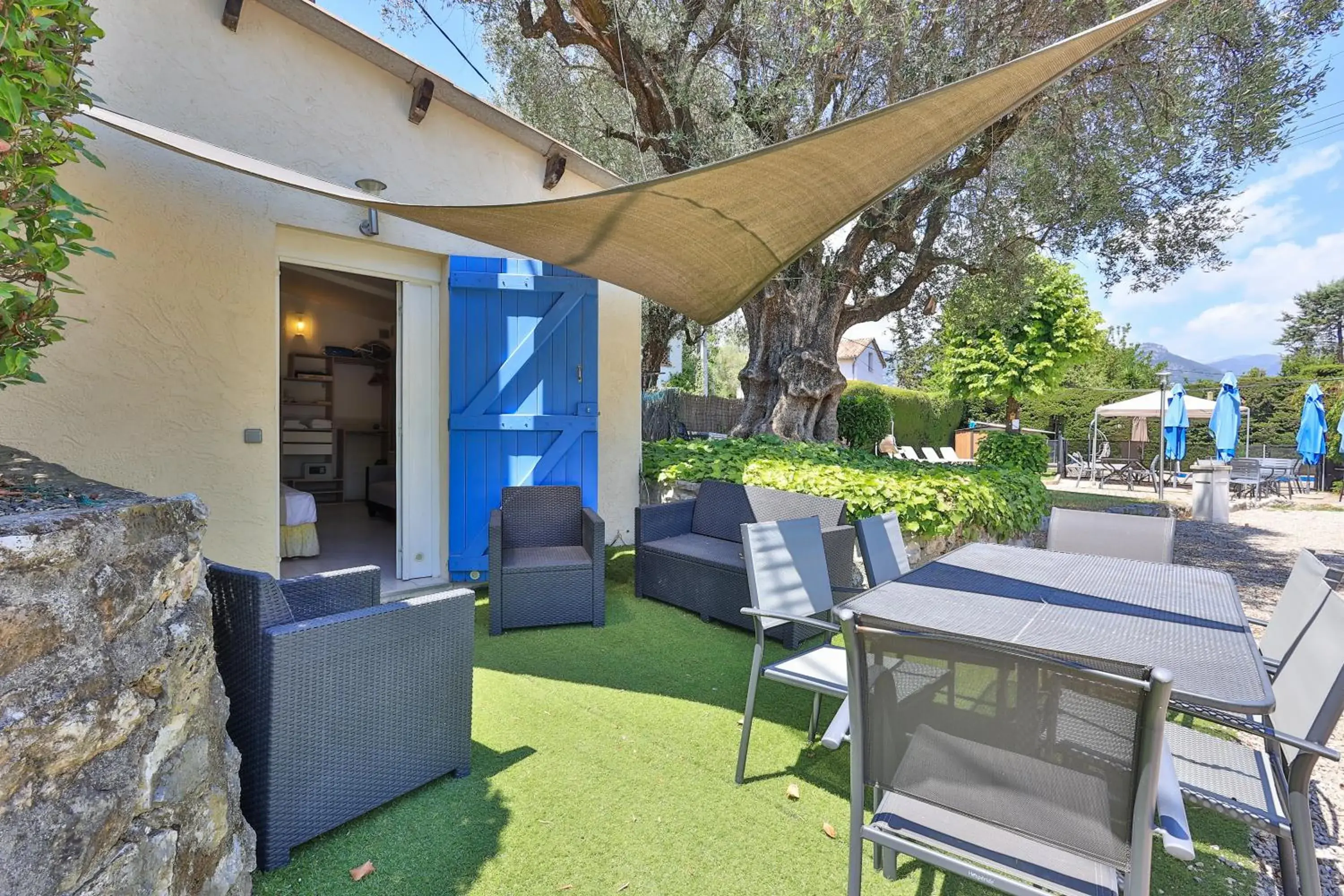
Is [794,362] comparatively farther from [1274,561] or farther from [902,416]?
[902,416]

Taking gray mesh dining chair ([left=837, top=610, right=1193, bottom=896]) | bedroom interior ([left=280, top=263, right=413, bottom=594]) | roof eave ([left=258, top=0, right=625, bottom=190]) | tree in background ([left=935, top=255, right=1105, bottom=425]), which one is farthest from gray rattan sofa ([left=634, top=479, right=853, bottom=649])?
tree in background ([left=935, top=255, right=1105, bottom=425])

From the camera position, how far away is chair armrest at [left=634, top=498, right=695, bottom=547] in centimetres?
423

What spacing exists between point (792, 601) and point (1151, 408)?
A: 43.2ft

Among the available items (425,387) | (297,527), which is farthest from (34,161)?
(297,527)

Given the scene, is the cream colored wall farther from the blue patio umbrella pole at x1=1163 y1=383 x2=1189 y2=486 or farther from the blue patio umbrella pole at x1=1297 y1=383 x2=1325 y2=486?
the blue patio umbrella pole at x1=1297 y1=383 x2=1325 y2=486

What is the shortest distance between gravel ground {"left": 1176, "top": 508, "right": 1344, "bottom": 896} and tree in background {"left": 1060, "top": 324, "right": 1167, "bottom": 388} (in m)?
17.3

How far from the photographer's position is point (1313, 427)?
984 centimetres

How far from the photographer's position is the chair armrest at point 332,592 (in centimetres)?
218

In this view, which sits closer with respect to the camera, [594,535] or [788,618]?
[788,618]

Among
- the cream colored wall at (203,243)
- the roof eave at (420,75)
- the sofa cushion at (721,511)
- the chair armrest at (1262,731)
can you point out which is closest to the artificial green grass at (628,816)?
the chair armrest at (1262,731)

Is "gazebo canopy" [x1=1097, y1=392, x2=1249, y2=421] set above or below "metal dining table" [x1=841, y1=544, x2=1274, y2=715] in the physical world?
above

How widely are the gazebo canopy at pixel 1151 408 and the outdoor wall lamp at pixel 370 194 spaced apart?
13543 mm

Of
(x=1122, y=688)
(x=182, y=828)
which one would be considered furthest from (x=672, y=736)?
(x=1122, y=688)

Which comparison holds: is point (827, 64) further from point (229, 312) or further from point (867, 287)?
point (229, 312)
